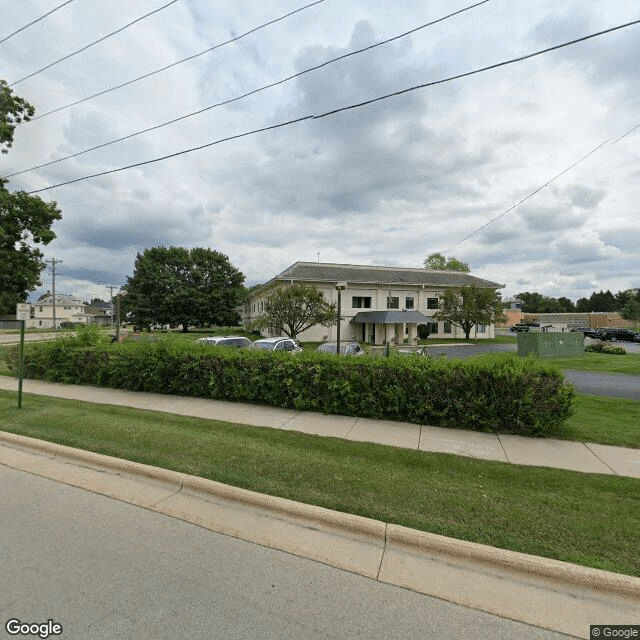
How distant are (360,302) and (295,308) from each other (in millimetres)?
11800

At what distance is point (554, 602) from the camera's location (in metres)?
2.52

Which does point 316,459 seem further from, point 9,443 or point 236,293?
point 236,293

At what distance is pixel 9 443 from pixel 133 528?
4.13 meters

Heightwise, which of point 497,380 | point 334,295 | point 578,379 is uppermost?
point 334,295

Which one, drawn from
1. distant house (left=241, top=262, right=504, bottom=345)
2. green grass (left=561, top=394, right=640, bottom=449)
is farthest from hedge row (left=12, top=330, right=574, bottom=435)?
distant house (left=241, top=262, right=504, bottom=345)

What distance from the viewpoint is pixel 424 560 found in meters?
2.96

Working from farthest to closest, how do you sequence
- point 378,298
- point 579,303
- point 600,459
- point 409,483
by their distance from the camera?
point 579,303, point 378,298, point 600,459, point 409,483

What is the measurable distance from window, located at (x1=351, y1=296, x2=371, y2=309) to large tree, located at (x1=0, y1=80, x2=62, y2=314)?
26.1 metres

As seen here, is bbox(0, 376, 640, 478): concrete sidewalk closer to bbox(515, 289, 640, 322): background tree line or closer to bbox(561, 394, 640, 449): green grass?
bbox(561, 394, 640, 449): green grass

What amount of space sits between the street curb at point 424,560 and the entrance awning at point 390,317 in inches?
1198

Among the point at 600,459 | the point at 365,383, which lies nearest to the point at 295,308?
the point at 365,383

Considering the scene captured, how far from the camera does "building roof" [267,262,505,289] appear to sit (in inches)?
1393

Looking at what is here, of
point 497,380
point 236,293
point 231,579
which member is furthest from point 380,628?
point 236,293

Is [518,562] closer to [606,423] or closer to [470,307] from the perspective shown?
[606,423]
